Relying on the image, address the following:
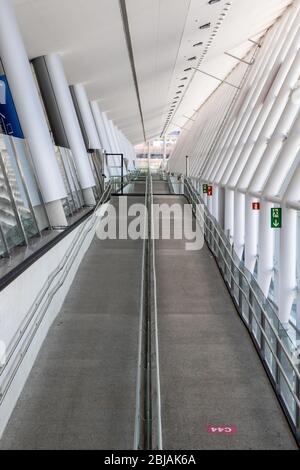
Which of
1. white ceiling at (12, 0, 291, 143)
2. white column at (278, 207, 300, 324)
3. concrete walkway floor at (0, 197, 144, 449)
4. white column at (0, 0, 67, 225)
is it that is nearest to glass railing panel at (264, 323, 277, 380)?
concrete walkway floor at (0, 197, 144, 449)

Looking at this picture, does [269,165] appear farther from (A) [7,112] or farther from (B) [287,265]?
(A) [7,112]

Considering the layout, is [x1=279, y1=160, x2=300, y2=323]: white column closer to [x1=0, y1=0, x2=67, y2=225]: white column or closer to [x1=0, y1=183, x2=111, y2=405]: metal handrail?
[x1=0, y1=183, x2=111, y2=405]: metal handrail

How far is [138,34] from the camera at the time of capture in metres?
18.8

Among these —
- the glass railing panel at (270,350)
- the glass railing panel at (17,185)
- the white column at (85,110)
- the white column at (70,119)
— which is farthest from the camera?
the white column at (85,110)

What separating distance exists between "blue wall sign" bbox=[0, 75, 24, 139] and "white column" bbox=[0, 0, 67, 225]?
0.43 feet

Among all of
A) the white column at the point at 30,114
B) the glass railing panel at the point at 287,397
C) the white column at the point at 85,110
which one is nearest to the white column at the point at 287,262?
the glass railing panel at the point at 287,397

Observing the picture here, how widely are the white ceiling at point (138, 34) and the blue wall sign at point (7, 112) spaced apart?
1841 millimetres

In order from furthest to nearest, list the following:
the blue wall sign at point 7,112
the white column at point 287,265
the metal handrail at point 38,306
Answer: the blue wall sign at point 7,112
the white column at point 287,265
the metal handrail at point 38,306

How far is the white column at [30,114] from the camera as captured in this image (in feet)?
41.9

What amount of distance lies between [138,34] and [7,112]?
710cm

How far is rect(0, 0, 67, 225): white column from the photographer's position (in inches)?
502

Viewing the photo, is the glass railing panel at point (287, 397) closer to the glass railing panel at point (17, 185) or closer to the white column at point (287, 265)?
the white column at point (287, 265)

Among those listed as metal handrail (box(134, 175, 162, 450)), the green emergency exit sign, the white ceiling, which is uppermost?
the white ceiling
